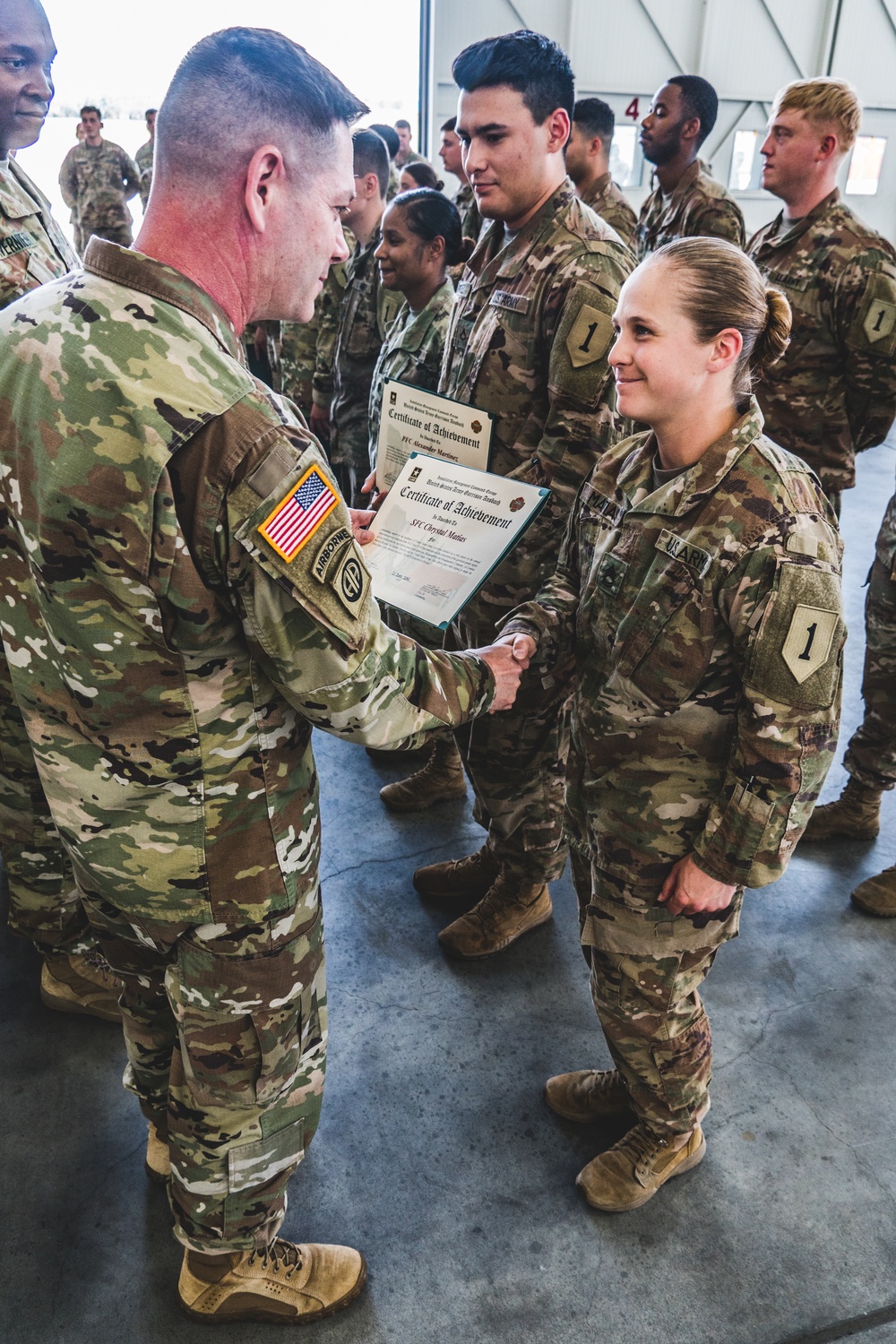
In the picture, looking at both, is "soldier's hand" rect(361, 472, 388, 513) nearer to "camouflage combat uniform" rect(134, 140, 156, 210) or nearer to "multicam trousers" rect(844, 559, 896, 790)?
"multicam trousers" rect(844, 559, 896, 790)

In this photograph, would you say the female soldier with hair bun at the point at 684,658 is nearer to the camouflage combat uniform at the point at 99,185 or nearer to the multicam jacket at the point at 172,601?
the multicam jacket at the point at 172,601

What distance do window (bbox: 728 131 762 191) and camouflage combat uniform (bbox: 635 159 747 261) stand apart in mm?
8689

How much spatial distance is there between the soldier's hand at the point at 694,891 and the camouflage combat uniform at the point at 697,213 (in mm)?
3383

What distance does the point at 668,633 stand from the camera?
4.70 ft

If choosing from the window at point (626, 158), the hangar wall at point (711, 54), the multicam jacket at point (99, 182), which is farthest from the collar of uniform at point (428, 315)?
the window at point (626, 158)

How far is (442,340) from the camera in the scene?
2.89m

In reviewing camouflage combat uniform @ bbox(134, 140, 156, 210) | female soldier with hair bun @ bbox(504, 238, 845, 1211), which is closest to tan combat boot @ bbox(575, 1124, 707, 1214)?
female soldier with hair bun @ bbox(504, 238, 845, 1211)

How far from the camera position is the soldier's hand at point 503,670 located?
152cm

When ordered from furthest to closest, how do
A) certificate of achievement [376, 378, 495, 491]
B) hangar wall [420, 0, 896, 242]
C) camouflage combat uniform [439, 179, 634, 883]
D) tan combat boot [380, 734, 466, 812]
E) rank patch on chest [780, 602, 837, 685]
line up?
hangar wall [420, 0, 896, 242] < tan combat boot [380, 734, 466, 812] < certificate of achievement [376, 378, 495, 491] < camouflage combat uniform [439, 179, 634, 883] < rank patch on chest [780, 602, 837, 685]

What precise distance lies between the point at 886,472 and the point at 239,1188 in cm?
666

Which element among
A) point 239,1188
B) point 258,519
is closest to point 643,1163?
point 239,1188

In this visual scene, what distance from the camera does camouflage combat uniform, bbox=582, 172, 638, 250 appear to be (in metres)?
4.69

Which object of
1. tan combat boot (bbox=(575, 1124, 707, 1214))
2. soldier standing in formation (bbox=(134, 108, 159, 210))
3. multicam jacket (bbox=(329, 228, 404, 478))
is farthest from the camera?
soldier standing in formation (bbox=(134, 108, 159, 210))

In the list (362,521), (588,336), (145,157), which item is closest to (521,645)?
(362,521)
